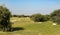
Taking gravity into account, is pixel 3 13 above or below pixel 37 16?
above

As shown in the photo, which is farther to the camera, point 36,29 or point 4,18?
point 4,18

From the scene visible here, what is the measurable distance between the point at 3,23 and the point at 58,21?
63.5 feet

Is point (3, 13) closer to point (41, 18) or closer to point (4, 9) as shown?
point (4, 9)

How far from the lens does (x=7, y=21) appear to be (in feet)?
127

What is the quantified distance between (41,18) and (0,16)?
105ft

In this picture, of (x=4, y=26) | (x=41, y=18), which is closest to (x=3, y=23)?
(x=4, y=26)

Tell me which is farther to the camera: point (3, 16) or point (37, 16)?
point (37, 16)

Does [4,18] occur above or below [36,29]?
above

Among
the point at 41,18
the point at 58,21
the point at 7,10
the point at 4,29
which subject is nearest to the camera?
the point at 4,29

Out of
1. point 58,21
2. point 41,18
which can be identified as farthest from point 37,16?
point 58,21

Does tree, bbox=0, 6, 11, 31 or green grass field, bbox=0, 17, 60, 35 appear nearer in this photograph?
green grass field, bbox=0, 17, 60, 35

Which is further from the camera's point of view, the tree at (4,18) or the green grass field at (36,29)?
the tree at (4,18)

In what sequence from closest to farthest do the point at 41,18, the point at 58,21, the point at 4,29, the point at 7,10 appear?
the point at 4,29, the point at 7,10, the point at 58,21, the point at 41,18

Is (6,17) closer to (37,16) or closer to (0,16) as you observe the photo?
(0,16)
